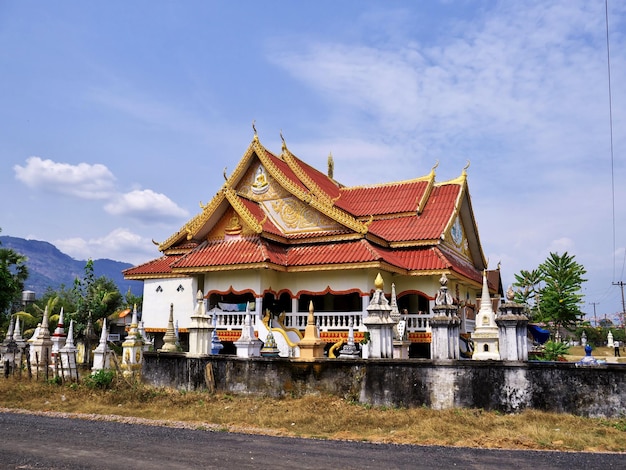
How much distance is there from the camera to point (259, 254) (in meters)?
17.2

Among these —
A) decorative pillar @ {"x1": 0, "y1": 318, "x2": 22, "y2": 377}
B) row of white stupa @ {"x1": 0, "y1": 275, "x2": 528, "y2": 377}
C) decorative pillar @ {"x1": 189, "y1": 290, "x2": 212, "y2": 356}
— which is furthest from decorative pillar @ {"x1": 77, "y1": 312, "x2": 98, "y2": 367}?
decorative pillar @ {"x1": 189, "y1": 290, "x2": 212, "y2": 356}

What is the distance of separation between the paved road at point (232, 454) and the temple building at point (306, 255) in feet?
23.4

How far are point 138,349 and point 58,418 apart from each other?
18.5ft

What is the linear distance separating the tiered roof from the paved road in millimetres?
8037

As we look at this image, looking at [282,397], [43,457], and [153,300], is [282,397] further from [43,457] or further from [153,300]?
[153,300]

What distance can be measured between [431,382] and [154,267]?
14.4 metres

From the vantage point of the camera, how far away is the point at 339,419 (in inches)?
407

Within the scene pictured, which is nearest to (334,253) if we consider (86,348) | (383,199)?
(383,199)

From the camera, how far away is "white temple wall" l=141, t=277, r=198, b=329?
2117 centimetres

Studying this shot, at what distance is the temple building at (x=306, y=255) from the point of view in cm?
1706

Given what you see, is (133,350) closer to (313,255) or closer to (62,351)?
(62,351)

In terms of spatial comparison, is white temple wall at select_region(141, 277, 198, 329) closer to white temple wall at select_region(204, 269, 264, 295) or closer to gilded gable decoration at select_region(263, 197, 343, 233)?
white temple wall at select_region(204, 269, 264, 295)


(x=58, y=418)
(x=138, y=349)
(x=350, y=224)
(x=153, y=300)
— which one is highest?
(x=350, y=224)

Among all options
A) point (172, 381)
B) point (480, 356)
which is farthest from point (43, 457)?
point (480, 356)
